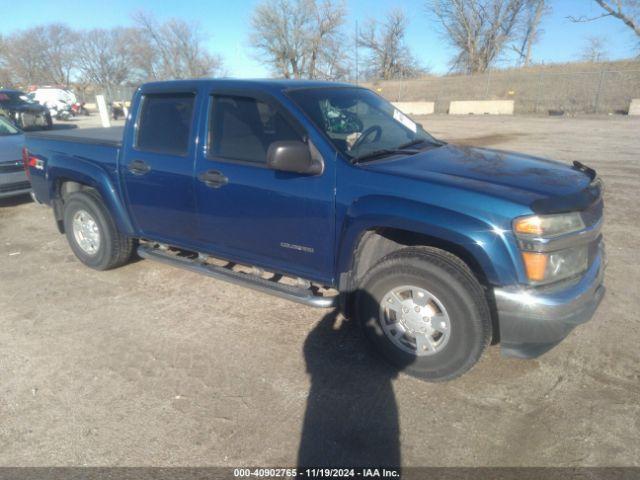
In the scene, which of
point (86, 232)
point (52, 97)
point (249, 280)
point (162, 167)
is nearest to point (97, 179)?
point (86, 232)

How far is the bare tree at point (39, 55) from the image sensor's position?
68.7 m

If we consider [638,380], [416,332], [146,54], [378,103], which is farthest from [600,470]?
[146,54]

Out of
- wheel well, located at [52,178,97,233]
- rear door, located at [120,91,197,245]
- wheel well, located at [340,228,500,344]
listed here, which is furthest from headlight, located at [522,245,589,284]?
wheel well, located at [52,178,97,233]

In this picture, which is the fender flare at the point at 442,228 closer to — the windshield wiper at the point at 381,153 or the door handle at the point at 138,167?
the windshield wiper at the point at 381,153

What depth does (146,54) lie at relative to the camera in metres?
60.8

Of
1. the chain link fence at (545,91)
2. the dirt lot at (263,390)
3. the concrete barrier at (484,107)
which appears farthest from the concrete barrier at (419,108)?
the dirt lot at (263,390)

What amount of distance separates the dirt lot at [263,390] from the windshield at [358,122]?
1.47 metres

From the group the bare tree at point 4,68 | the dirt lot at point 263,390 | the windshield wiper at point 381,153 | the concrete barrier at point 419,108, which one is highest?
the bare tree at point 4,68

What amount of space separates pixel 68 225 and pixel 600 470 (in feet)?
16.8

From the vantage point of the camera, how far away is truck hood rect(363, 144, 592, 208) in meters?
2.72

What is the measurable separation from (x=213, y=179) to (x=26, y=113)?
16.9 meters

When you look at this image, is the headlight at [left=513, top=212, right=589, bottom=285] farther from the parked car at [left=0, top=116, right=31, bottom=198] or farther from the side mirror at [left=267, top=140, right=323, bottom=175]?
the parked car at [left=0, top=116, right=31, bottom=198]

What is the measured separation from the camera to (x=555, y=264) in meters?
2.64

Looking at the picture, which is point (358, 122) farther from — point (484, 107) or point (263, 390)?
point (484, 107)
